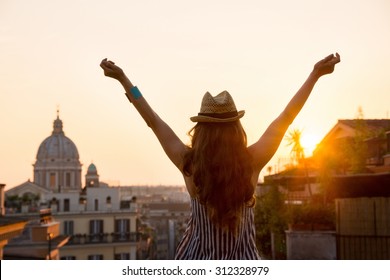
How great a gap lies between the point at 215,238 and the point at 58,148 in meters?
50.5

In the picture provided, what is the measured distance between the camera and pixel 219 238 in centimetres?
161

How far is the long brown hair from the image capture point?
5.07 feet

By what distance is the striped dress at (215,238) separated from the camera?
62.8 inches

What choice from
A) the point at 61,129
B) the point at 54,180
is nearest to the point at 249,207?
the point at 54,180

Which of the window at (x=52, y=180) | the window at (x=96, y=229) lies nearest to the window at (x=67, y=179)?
the window at (x=52, y=180)

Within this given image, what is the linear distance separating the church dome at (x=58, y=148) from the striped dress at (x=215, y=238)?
4765 centimetres

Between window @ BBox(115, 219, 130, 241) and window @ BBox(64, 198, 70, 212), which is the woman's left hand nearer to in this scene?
window @ BBox(115, 219, 130, 241)

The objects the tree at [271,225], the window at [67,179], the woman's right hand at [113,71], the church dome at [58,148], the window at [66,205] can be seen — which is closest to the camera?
the woman's right hand at [113,71]

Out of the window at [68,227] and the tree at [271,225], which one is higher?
the tree at [271,225]

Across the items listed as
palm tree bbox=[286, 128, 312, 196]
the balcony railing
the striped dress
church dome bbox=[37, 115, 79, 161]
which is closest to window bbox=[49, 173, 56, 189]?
church dome bbox=[37, 115, 79, 161]

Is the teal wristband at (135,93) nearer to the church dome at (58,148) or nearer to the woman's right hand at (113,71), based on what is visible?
the woman's right hand at (113,71)

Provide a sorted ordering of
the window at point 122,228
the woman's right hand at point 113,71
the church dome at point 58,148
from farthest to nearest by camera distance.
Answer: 1. the church dome at point 58,148
2. the window at point 122,228
3. the woman's right hand at point 113,71
